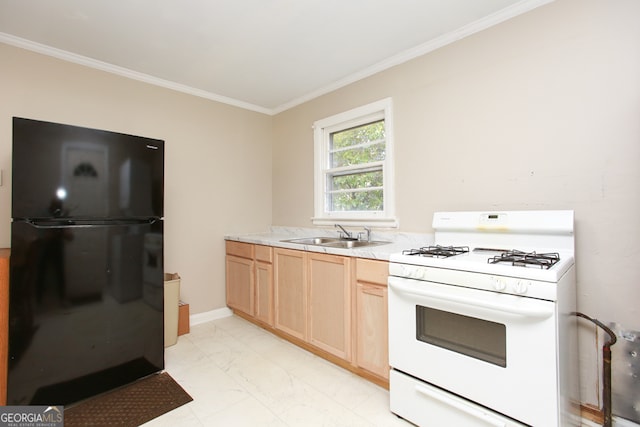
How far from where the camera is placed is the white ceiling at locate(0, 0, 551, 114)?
74.8 inches

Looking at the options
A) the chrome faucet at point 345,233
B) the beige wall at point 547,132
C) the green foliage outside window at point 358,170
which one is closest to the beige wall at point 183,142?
the green foliage outside window at point 358,170

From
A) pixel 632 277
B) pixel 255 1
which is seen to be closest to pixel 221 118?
pixel 255 1

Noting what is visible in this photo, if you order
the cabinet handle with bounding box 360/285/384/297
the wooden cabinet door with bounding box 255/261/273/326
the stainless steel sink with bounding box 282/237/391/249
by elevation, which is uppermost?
the stainless steel sink with bounding box 282/237/391/249

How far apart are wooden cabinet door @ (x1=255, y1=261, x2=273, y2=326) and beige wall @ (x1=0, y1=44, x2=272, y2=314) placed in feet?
2.14

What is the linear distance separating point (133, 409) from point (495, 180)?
8.74 feet

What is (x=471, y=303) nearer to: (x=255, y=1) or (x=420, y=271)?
(x=420, y=271)

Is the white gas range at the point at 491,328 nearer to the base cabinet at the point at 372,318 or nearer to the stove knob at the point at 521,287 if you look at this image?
the stove knob at the point at 521,287

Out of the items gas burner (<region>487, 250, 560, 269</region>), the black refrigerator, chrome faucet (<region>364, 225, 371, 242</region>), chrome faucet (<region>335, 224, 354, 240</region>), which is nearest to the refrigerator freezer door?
the black refrigerator

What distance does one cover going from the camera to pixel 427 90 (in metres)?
2.33

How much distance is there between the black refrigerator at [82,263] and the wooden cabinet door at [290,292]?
36.5 inches

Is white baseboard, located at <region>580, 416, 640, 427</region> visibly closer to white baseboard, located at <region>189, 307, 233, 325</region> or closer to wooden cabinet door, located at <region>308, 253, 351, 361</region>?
wooden cabinet door, located at <region>308, 253, 351, 361</region>

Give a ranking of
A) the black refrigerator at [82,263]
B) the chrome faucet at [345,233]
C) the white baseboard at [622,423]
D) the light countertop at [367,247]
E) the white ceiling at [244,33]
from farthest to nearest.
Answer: the chrome faucet at [345,233], the light countertop at [367,247], the white ceiling at [244,33], the black refrigerator at [82,263], the white baseboard at [622,423]

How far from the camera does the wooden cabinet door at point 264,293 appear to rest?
9.17ft

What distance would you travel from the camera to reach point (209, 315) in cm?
325
